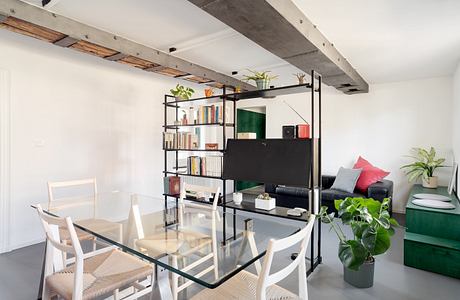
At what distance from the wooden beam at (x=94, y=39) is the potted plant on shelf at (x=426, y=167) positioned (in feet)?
12.7

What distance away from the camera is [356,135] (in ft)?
16.8

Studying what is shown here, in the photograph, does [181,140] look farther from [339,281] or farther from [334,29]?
[339,281]

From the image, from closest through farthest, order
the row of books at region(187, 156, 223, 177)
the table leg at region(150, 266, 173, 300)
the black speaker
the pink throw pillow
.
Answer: the table leg at region(150, 266, 173, 300)
the black speaker
the row of books at region(187, 156, 223, 177)
the pink throw pillow

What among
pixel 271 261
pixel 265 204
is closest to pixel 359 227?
pixel 265 204

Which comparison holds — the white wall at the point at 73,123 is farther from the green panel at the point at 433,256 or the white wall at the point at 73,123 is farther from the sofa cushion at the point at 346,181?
the green panel at the point at 433,256

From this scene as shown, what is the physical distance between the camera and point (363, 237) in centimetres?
214

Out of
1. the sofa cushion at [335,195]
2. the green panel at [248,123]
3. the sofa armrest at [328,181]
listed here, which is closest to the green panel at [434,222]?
the sofa cushion at [335,195]

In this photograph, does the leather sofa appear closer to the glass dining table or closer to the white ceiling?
the white ceiling

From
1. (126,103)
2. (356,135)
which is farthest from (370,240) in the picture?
(126,103)

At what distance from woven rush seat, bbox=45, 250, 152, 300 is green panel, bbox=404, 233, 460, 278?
263 centimetres

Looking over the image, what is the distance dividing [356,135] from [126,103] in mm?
4375

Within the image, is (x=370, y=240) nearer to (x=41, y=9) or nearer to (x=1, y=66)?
(x=41, y=9)

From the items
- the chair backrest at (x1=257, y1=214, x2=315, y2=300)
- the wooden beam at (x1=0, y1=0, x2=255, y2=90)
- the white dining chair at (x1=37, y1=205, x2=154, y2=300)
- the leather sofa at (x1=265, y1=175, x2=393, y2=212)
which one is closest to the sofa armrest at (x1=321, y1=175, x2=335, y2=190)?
the leather sofa at (x1=265, y1=175, x2=393, y2=212)

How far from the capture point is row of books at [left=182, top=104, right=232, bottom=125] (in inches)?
129
